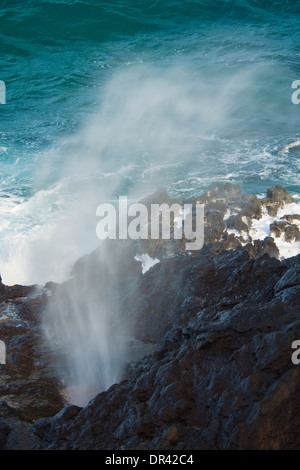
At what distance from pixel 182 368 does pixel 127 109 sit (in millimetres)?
19328

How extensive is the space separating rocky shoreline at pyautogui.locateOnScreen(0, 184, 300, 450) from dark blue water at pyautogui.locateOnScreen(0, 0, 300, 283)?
428cm

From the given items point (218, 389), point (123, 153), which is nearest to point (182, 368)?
point (218, 389)

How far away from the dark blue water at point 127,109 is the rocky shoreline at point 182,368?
4.28 metres

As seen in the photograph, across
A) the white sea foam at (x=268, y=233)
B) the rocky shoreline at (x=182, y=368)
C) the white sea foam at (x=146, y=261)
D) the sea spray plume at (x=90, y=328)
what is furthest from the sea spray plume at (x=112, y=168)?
the white sea foam at (x=268, y=233)

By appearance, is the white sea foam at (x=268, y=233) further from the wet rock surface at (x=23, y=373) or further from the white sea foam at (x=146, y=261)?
the wet rock surface at (x=23, y=373)

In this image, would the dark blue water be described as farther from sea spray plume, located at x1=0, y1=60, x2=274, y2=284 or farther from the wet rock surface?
the wet rock surface

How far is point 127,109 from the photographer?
23578 millimetres

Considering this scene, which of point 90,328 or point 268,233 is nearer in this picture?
point 90,328

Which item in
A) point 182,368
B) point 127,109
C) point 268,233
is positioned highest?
point 127,109

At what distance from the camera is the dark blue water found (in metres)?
16.9

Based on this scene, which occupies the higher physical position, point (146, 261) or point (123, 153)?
point (123, 153)

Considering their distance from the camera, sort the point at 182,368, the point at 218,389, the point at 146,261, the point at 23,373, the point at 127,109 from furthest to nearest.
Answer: the point at 127,109 → the point at 146,261 → the point at 23,373 → the point at 182,368 → the point at 218,389

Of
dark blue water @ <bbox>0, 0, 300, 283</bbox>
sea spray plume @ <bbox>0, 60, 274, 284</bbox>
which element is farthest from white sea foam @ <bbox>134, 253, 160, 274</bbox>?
dark blue water @ <bbox>0, 0, 300, 283</bbox>

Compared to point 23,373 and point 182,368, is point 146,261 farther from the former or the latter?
point 182,368
